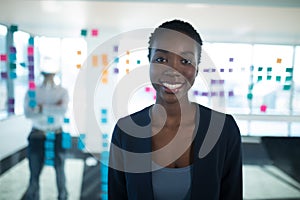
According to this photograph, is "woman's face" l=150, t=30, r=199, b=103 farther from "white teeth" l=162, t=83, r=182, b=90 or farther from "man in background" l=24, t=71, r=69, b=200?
"man in background" l=24, t=71, r=69, b=200

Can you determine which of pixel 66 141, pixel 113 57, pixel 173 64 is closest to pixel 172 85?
pixel 173 64

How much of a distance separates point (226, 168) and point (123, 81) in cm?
98

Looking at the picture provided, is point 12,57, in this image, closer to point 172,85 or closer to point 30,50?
point 30,50

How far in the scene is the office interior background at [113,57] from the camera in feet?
5.33

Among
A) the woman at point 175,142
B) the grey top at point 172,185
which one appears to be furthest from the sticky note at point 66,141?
the grey top at point 172,185

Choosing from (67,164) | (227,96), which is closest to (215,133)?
(227,96)

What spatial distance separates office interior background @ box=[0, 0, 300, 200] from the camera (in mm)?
1624

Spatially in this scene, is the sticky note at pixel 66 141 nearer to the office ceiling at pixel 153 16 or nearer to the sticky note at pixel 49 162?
the sticky note at pixel 49 162

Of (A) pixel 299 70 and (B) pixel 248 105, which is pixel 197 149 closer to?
(B) pixel 248 105

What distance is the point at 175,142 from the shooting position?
29.0 inches

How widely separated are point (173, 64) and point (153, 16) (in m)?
1.10

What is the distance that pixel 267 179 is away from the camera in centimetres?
215

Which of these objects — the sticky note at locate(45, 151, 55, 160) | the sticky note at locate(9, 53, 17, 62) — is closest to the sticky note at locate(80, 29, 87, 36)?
the sticky note at locate(9, 53, 17, 62)

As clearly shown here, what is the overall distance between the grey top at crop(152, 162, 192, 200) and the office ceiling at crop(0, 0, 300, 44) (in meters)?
1.13
